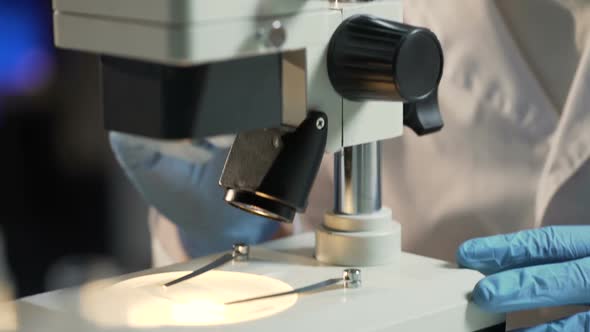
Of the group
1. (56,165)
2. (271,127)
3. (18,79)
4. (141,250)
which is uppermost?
(271,127)

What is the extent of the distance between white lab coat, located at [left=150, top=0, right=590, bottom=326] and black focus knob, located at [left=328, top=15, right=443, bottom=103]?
0.47 meters

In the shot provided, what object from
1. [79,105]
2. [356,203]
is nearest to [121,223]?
[79,105]

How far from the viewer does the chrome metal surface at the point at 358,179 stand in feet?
4.01

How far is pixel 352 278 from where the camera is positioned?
1166 mm

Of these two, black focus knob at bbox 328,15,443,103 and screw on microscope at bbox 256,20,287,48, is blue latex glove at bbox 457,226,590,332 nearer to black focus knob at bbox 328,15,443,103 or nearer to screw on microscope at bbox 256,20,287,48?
black focus knob at bbox 328,15,443,103

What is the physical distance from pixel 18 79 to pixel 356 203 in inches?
89.7

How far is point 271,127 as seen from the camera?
3.37 ft

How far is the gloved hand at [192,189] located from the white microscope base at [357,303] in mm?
488

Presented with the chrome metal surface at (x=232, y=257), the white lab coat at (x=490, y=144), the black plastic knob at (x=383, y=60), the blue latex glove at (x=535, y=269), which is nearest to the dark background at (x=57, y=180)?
the white lab coat at (x=490, y=144)

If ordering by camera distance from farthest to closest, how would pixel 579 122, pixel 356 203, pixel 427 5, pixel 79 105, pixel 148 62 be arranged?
pixel 79 105 < pixel 427 5 < pixel 579 122 < pixel 356 203 < pixel 148 62

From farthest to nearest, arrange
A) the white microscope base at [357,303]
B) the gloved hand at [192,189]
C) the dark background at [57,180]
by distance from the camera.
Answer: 1. the dark background at [57,180]
2. the gloved hand at [192,189]
3. the white microscope base at [357,303]

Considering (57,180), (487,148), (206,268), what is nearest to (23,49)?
(57,180)

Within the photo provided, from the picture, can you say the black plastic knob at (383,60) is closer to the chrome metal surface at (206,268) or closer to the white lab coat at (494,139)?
the chrome metal surface at (206,268)

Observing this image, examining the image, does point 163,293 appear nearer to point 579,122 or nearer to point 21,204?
point 579,122
